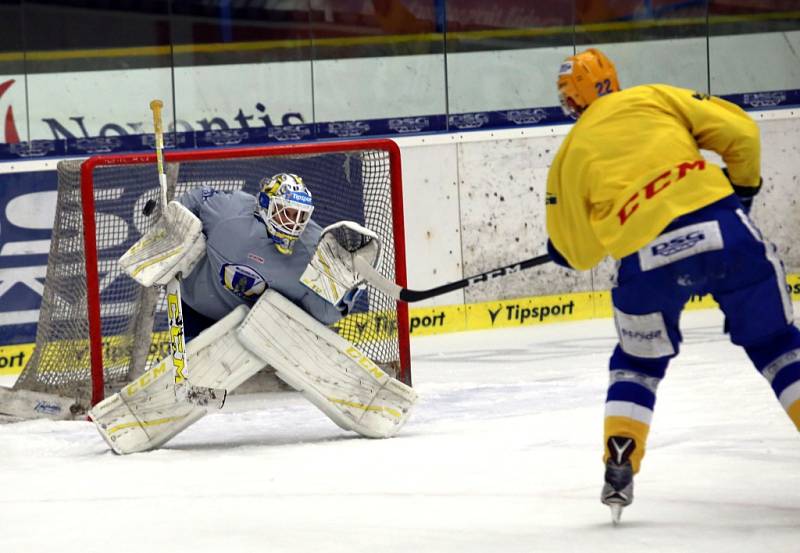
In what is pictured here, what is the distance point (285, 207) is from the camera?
4.61 meters

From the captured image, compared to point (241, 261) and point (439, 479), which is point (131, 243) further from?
point (439, 479)

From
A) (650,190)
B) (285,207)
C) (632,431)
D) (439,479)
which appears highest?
(650,190)

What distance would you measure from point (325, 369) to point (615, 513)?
1707 millimetres

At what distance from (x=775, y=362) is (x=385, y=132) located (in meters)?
4.90

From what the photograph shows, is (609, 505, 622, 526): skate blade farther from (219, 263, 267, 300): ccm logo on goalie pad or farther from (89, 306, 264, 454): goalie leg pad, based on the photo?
(219, 263, 267, 300): ccm logo on goalie pad

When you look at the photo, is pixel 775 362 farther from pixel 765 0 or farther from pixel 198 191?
pixel 765 0

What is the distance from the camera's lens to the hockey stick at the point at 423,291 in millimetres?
3793

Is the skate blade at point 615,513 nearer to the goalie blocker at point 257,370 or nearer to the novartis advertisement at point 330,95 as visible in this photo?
the goalie blocker at point 257,370

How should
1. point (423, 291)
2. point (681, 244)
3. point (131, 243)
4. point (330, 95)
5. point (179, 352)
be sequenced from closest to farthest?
point (681, 244), point (423, 291), point (179, 352), point (131, 243), point (330, 95)

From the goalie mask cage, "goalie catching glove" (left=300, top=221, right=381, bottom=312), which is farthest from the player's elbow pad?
the goalie mask cage

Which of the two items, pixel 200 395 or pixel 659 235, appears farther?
pixel 200 395

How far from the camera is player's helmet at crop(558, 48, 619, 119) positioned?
3.22 m

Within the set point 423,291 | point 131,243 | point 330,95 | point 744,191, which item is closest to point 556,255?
point 744,191

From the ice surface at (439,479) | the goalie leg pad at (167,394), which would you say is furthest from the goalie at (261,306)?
the ice surface at (439,479)
